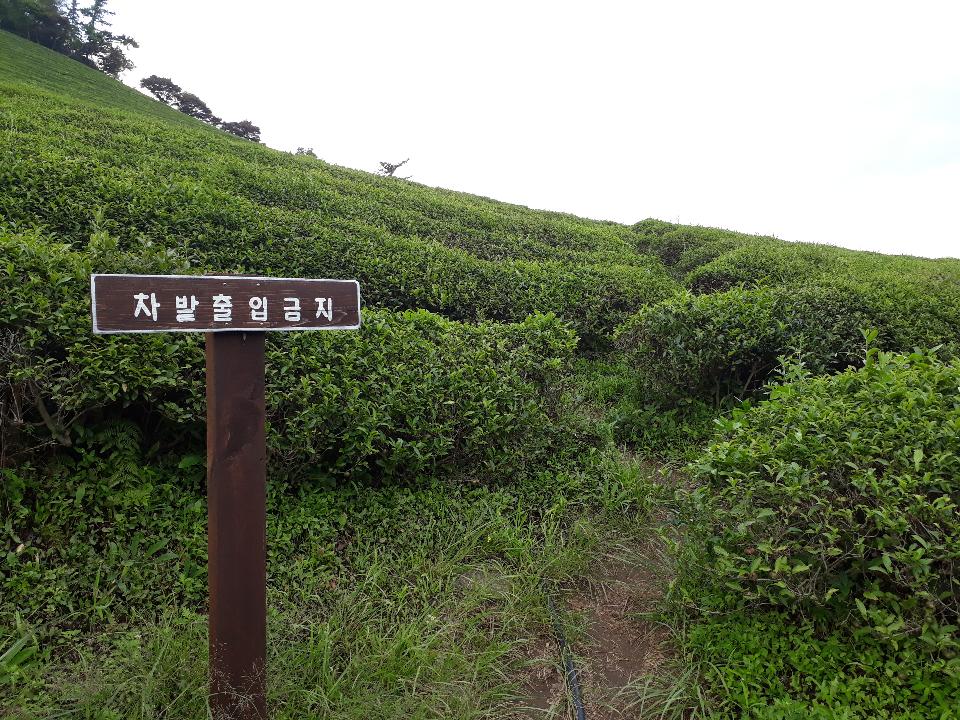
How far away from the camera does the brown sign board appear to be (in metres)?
2.04

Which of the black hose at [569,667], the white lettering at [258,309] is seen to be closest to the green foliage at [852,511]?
the black hose at [569,667]

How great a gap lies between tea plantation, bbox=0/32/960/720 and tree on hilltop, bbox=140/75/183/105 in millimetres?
29265

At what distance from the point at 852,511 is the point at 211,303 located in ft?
9.39

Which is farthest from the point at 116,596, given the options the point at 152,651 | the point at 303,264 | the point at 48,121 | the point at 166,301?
the point at 48,121

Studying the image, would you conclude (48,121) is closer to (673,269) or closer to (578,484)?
(578,484)

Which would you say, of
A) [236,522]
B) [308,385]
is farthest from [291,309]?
[308,385]

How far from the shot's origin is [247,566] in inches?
92.4

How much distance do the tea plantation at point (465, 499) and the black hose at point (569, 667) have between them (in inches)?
2.0

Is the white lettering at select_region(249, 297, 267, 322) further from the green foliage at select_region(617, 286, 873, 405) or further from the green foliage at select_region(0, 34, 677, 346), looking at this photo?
the green foliage at select_region(617, 286, 873, 405)

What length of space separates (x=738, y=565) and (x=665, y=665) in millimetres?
593

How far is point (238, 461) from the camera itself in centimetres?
230

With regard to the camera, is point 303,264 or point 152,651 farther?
point 303,264

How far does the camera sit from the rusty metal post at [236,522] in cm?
227

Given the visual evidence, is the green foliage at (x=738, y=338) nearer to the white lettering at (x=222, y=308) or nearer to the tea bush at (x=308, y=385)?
the tea bush at (x=308, y=385)
